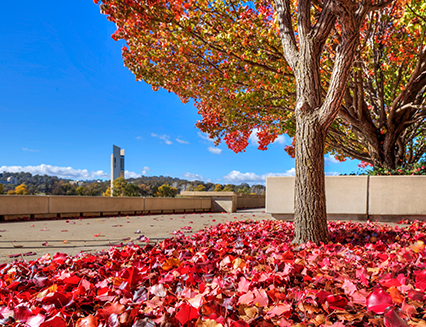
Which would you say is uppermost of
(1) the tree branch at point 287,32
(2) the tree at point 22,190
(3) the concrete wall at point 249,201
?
(1) the tree branch at point 287,32

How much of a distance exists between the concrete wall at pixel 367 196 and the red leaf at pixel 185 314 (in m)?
4.88

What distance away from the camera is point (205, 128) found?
9539 millimetres

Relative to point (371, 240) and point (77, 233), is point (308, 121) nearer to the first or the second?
point (371, 240)

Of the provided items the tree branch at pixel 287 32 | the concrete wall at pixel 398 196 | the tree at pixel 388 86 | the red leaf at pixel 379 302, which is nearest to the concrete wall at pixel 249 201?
the tree at pixel 388 86

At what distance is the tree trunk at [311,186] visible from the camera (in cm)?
293

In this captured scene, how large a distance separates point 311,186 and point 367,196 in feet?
10.5

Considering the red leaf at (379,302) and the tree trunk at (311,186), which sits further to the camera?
the tree trunk at (311,186)

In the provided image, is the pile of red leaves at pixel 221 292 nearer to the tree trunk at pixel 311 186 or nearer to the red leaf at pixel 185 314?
the red leaf at pixel 185 314

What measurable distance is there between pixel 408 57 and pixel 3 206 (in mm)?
10553

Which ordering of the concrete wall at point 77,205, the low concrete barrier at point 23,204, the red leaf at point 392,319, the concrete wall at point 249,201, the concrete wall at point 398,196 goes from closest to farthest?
the red leaf at point 392,319 < the concrete wall at point 398,196 < the low concrete barrier at point 23,204 < the concrete wall at point 77,205 < the concrete wall at point 249,201

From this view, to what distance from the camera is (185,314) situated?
1.04 meters

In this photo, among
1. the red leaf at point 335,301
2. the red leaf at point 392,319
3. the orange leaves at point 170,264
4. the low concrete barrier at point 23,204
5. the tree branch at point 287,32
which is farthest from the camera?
the low concrete barrier at point 23,204

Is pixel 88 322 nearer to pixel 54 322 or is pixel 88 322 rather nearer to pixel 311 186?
pixel 54 322

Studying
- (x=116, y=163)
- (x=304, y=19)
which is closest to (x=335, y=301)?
(x=304, y=19)
